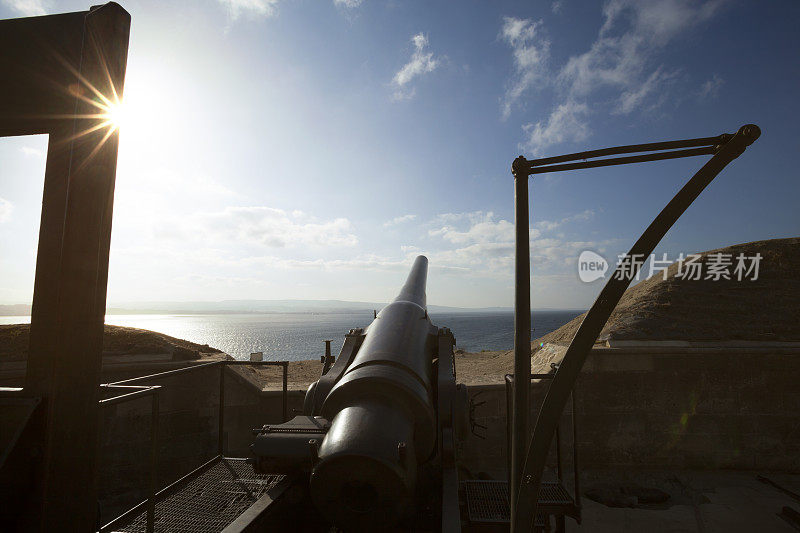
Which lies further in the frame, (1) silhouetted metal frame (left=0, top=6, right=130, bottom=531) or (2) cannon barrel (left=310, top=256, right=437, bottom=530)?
(2) cannon barrel (left=310, top=256, right=437, bottom=530)

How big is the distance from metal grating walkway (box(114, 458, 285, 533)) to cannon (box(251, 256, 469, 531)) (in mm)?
578

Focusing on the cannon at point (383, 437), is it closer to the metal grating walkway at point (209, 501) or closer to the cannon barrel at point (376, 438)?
the cannon barrel at point (376, 438)

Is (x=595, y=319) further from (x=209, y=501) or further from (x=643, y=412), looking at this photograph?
(x=643, y=412)

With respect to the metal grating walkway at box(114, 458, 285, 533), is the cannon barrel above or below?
above

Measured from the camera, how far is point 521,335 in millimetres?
2141

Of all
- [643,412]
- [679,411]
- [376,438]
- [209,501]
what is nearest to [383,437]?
[376,438]

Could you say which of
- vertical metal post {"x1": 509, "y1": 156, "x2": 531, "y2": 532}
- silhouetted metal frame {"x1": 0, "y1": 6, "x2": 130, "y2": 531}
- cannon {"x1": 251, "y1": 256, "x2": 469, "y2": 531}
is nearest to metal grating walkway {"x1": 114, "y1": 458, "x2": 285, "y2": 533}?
cannon {"x1": 251, "y1": 256, "x2": 469, "y2": 531}

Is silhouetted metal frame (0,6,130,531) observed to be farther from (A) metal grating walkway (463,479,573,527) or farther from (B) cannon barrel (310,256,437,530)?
(A) metal grating walkway (463,479,573,527)

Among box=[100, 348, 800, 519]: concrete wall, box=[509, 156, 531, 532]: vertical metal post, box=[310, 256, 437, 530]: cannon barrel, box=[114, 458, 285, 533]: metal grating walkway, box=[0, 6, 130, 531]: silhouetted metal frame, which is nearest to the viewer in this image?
box=[0, 6, 130, 531]: silhouetted metal frame

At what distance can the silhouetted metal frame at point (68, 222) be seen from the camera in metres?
1.76

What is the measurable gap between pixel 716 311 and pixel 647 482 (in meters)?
8.39

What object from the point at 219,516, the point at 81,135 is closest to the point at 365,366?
the point at 219,516

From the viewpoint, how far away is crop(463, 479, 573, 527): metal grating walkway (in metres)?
4.11

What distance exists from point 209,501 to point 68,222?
371 cm
